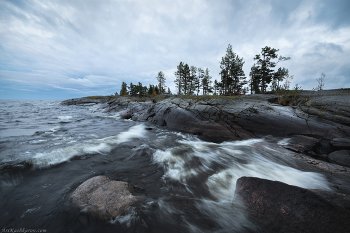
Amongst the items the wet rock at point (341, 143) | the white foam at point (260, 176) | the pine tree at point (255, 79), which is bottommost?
the white foam at point (260, 176)

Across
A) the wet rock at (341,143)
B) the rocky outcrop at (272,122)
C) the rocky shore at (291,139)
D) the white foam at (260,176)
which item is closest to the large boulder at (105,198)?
the white foam at (260,176)

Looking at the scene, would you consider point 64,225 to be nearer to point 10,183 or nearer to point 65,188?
point 65,188

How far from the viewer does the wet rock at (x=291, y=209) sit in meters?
1.84

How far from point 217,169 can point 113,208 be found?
11.3 ft

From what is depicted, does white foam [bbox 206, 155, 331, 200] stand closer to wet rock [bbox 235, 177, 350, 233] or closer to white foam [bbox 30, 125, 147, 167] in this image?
wet rock [bbox 235, 177, 350, 233]

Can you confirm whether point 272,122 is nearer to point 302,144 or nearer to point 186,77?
point 302,144

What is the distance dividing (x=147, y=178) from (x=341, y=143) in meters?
7.35

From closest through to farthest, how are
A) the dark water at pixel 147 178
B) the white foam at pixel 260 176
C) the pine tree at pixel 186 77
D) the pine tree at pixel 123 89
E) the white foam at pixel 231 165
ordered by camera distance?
the dark water at pixel 147 178 < the white foam at pixel 260 176 < the white foam at pixel 231 165 < the pine tree at pixel 186 77 < the pine tree at pixel 123 89

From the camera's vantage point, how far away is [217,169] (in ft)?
14.8

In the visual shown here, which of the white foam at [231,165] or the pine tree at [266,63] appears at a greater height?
the pine tree at [266,63]

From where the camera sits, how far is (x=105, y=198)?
2570mm

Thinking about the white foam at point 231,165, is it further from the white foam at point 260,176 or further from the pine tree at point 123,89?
the pine tree at point 123,89

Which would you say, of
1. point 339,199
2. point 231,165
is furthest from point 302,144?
point 339,199

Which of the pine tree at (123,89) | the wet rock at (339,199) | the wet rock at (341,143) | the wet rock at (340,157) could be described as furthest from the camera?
the pine tree at (123,89)
